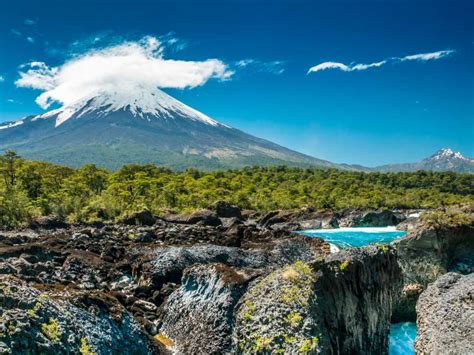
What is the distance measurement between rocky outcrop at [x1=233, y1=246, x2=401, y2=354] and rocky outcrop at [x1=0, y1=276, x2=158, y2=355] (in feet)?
8.15

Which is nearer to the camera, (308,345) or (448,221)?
(308,345)

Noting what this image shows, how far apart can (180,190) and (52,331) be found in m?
61.7

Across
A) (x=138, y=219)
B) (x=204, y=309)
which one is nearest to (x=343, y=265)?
(x=204, y=309)

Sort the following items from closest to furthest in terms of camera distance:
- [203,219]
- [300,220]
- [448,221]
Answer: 1. [448,221]
2. [203,219]
3. [300,220]

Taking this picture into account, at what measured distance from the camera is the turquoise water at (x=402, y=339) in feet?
46.2

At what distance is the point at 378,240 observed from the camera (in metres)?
38.5

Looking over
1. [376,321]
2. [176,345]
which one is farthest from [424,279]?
[176,345]

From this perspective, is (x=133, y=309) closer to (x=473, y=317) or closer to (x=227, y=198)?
(x=473, y=317)

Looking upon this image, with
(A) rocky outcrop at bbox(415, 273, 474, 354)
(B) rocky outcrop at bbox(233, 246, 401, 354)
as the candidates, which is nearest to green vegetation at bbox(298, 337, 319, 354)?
(B) rocky outcrop at bbox(233, 246, 401, 354)

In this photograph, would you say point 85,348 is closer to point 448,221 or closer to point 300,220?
point 448,221

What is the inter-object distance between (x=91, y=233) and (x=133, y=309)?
56.3 ft

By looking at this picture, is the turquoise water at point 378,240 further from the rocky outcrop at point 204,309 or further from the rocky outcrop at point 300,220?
the rocky outcrop at point 204,309

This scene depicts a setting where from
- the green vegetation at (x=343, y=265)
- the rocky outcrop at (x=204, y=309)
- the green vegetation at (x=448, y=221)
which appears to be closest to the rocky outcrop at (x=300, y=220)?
the green vegetation at (x=448, y=221)

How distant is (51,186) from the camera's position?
55938 mm
